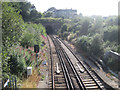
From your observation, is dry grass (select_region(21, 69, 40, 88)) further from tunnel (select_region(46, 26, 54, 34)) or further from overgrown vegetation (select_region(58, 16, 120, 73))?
tunnel (select_region(46, 26, 54, 34))

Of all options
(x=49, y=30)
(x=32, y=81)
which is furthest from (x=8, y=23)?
(x=49, y=30)

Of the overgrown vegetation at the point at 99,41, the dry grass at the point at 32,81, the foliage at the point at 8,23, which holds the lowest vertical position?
the dry grass at the point at 32,81

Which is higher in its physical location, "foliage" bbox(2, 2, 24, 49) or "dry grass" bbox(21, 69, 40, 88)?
"foliage" bbox(2, 2, 24, 49)

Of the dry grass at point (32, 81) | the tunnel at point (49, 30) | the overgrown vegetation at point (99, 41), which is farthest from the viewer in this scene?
the tunnel at point (49, 30)

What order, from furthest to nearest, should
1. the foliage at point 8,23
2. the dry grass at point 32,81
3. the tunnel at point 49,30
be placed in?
the tunnel at point 49,30
the dry grass at point 32,81
the foliage at point 8,23

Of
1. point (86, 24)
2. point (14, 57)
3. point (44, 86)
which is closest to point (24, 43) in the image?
point (14, 57)

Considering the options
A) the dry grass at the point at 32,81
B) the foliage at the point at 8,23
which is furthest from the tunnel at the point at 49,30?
the foliage at the point at 8,23

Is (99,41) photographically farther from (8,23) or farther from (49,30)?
(49,30)

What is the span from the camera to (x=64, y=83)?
8352mm

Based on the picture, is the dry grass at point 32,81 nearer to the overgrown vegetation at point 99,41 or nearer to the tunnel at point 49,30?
the overgrown vegetation at point 99,41

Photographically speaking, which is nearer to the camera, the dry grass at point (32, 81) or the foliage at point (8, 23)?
the foliage at point (8, 23)

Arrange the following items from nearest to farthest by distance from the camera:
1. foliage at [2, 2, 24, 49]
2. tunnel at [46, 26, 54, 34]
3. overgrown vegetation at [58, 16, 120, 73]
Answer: foliage at [2, 2, 24, 49] < overgrown vegetation at [58, 16, 120, 73] < tunnel at [46, 26, 54, 34]

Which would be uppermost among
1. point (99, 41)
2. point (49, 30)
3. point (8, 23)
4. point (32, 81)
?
point (8, 23)

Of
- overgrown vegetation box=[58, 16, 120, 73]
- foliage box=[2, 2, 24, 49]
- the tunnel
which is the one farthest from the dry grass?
the tunnel
